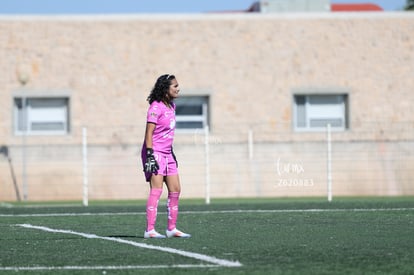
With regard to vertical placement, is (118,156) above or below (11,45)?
below

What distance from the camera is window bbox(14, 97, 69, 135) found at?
1330 inches

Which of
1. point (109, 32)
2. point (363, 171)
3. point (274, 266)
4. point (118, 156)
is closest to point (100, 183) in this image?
point (118, 156)

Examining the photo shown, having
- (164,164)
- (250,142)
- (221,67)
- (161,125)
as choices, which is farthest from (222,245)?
(221,67)

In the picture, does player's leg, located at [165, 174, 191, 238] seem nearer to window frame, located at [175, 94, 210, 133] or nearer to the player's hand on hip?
the player's hand on hip

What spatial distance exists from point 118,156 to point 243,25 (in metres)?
5.78

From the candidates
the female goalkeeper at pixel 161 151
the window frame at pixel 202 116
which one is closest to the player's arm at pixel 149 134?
the female goalkeeper at pixel 161 151

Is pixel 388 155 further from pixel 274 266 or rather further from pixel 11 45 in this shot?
pixel 274 266

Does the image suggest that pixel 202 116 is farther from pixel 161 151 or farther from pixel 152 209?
pixel 152 209

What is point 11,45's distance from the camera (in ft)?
110

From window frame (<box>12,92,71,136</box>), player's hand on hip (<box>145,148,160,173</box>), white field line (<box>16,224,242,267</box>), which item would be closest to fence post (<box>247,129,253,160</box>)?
window frame (<box>12,92,71,136</box>)

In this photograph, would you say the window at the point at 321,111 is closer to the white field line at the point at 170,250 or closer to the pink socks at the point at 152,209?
the white field line at the point at 170,250

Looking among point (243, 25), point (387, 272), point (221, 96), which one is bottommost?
point (387, 272)

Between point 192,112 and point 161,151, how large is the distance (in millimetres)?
21356

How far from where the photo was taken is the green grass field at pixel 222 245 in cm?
927
